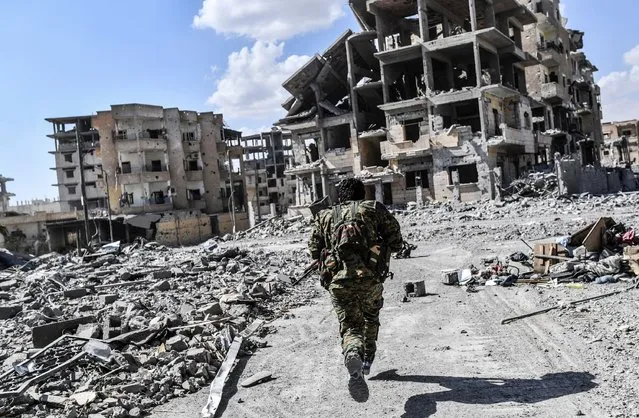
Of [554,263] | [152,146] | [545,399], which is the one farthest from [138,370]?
[152,146]

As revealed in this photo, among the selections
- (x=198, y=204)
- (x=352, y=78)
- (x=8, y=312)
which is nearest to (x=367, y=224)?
(x=8, y=312)

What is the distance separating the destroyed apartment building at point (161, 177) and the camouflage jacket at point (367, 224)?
1669 inches

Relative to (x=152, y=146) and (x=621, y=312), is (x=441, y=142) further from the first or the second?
(x=621, y=312)

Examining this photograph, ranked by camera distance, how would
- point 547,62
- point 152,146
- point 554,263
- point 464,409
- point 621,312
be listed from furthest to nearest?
point 152,146 → point 547,62 → point 554,263 → point 621,312 → point 464,409

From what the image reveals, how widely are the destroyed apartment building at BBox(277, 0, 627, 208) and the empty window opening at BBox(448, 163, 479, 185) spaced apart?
7cm

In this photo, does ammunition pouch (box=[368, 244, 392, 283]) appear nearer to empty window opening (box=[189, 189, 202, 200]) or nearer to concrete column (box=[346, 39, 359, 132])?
concrete column (box=[346, 39, 359, 132])

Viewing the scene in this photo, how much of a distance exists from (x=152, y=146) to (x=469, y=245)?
4022 cm

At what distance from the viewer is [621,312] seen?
6863 millimetres

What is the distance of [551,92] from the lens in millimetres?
47719

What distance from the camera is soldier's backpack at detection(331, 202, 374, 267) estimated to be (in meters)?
5.14

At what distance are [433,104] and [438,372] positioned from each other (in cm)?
3391

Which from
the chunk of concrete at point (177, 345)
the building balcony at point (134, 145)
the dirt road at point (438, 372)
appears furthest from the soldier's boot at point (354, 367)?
the building balcony at point (134, 145)

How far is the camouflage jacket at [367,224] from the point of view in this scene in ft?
16.8

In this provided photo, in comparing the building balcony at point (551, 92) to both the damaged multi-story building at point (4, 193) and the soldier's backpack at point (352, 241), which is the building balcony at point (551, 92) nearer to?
the soldier's backpack at point (352, 241)
